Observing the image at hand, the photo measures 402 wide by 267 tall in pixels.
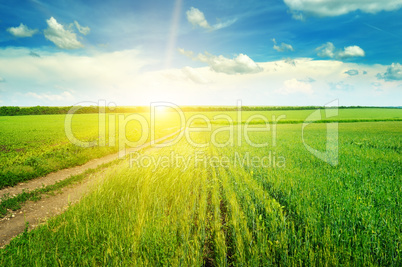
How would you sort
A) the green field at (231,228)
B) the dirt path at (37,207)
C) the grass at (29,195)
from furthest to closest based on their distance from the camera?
1. the grass at (29,195)
2. the dirt path at (37,207)
3. the green field at (231,228)

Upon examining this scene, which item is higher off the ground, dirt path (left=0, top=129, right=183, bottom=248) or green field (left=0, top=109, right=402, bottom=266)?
green field (left=0, top=109, right=402, bottom=266)

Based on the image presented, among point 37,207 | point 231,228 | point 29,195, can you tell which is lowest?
point 37,207

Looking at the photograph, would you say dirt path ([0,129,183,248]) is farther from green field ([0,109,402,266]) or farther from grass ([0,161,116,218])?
green field ([0,109,402,266])

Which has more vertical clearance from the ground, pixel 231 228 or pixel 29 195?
pixel 231 228

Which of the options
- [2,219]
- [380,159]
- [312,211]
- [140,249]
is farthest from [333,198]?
[2,219]

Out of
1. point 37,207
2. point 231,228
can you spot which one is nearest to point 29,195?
point 37,207

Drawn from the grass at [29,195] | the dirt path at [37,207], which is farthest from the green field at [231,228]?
the grass at [29,195]

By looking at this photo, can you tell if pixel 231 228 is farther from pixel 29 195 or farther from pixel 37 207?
pixel 29 195

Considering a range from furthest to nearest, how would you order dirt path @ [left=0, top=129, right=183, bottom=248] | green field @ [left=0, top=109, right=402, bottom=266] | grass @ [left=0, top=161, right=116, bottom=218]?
grass @ [left=0, top=161, right=116, bottom=218] < dirt path @ [left=0, top=129, right=183, bottom=248] < green field @ [left=0, top=109, right=402, bottom=266]

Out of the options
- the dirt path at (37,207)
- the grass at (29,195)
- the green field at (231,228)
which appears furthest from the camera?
the grass at (29,195)

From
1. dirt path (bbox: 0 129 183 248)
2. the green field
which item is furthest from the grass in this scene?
the green field

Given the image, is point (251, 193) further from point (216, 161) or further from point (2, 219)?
point (2, 219)

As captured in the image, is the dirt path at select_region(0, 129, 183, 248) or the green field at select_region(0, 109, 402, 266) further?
the dirt path at select_region(0, 129, 183, 248)

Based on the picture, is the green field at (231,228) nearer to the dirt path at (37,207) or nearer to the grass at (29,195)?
the dirt path at (37,207)
